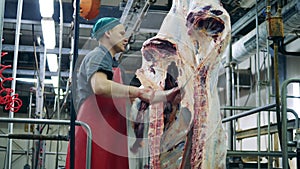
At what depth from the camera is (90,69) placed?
1713 millimetres

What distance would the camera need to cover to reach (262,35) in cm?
523

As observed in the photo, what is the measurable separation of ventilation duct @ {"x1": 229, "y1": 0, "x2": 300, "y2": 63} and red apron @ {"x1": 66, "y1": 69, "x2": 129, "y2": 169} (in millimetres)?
2669

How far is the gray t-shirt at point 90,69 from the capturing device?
1710 mm

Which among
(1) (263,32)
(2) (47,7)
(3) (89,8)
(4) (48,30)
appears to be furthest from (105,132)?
(1) (263,32)

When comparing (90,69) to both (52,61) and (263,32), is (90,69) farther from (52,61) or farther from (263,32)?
(52,61)

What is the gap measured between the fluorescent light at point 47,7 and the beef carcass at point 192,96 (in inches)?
109

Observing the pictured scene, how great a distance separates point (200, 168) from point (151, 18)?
4759mm

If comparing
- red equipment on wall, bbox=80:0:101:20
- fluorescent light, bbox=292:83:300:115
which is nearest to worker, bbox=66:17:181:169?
red equipment on wall, bbox=80:0:101:20

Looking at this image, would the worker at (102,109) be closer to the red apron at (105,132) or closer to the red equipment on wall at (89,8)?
the red apron at (105,132)

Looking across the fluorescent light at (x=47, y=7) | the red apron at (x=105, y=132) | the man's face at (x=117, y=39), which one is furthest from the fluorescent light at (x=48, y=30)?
the red apron at (x=105, y=132)

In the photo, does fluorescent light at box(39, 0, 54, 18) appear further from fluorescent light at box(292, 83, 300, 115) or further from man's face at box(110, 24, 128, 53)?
fluorescent light at box(292, 83, 300, 115)

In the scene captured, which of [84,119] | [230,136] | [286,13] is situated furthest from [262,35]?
[84,119]

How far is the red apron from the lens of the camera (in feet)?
5.68

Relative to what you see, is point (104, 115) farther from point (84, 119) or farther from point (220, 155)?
point (220, 155)
